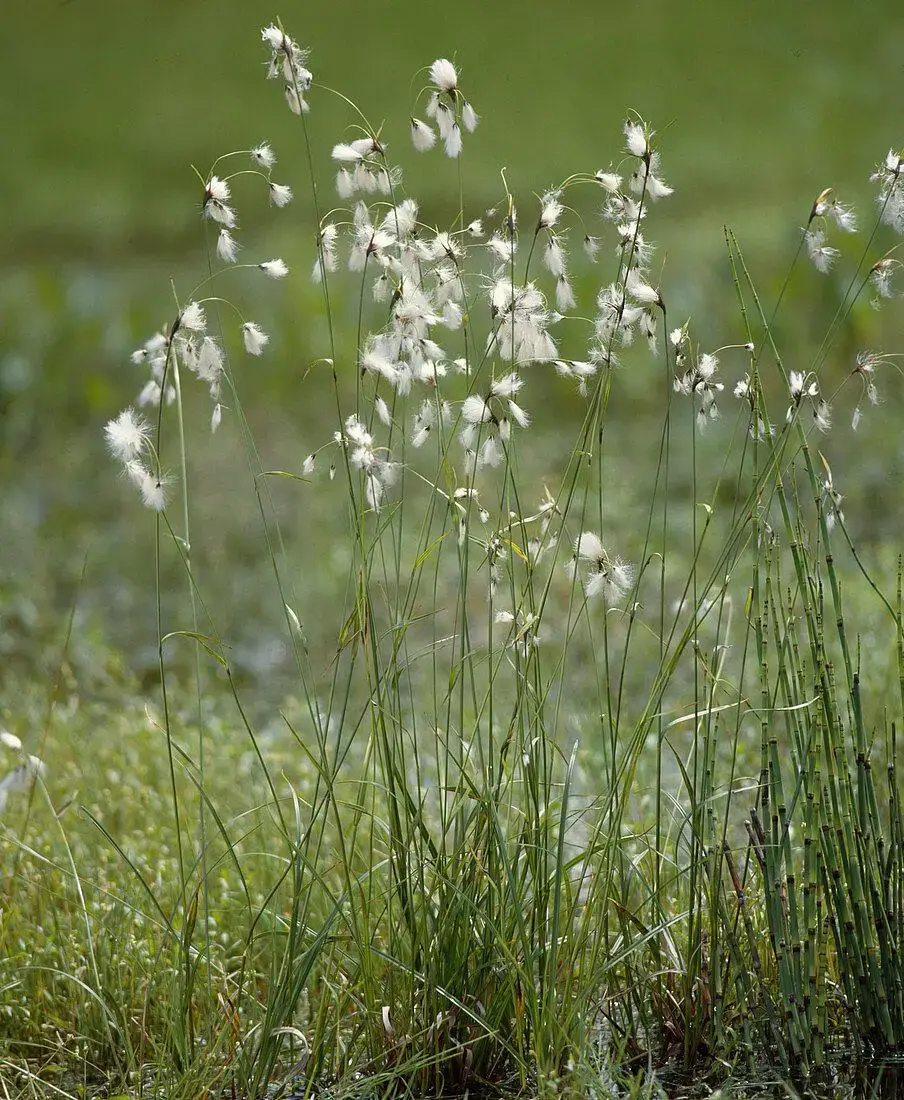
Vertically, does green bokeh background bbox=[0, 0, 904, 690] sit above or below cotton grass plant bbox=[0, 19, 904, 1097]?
above

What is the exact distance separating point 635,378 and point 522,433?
71 centimetres

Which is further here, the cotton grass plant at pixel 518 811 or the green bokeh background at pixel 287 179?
the green bokeh background at pixel 287 179

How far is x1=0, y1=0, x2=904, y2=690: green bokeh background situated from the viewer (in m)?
3.94

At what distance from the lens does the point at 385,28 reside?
807 cm

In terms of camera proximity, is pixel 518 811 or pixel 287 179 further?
pixel 287 179

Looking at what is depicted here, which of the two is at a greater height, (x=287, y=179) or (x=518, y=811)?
(x=287, y=179)

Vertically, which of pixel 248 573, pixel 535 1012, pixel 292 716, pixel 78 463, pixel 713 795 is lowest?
pixel 535 1012

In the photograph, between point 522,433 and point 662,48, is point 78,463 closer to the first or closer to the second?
point 522,433

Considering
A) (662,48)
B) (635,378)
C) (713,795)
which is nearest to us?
(713,795)

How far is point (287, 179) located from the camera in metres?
7.06

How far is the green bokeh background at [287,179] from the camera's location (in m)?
3.94

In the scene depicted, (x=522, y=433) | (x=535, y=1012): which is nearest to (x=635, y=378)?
(x=522, y=433)

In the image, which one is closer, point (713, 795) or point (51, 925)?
point (713, 795)

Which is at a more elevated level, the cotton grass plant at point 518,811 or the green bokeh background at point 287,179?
the green bokeh background at point 287,179
